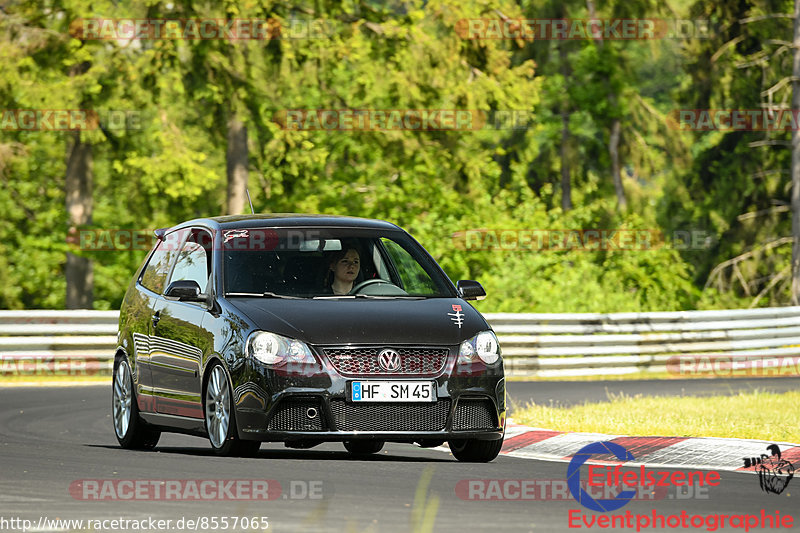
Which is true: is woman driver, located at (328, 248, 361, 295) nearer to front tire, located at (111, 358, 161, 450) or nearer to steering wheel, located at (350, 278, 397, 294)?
steering wheel, located at (350, 278, 397, 294)

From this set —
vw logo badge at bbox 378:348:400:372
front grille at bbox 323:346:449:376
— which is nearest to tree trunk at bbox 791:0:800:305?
front grille at bbox 323:346:449:376

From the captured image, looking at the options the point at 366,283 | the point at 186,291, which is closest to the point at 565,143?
the point at 366,283

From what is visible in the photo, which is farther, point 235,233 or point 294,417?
point 235,233

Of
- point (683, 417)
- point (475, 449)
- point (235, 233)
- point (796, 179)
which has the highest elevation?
point (235, 233)

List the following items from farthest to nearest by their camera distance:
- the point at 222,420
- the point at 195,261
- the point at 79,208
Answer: the point at 79,208, the point at 195,261, the point at 222,420

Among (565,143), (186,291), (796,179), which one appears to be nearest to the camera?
(186,291)

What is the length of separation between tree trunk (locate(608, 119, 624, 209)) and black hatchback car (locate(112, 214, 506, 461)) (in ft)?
112

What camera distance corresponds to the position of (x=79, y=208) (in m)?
35.3

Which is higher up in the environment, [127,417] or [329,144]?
[127,417]

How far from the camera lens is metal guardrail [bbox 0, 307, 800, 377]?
22734 mm

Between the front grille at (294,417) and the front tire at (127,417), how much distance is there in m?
2.38

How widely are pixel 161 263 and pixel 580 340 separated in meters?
13.7

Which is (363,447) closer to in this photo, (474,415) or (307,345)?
(474,415)

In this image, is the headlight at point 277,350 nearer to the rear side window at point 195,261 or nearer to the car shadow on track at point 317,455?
the car shadow on track at point 317,455
